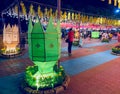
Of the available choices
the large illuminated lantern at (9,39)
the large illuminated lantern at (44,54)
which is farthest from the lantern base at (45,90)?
the large illuminated lantern at (9,39)

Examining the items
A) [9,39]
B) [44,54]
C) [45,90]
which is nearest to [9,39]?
[9,39]

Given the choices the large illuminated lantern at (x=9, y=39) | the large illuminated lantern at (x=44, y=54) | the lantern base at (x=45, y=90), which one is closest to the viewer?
the lantern base at (x=45, y=90)

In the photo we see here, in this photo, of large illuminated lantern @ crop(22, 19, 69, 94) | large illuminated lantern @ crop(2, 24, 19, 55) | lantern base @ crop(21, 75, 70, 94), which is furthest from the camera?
large illuminated lantern @ crop(2, 24, 19, 55)

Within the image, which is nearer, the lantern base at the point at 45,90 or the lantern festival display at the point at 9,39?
the lantern base at the point at 45,90

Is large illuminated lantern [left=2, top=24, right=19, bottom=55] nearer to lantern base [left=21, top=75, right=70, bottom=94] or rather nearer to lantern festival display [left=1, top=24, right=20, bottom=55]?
lantern festival display [left=1, top=24, right=20, bottom=55]

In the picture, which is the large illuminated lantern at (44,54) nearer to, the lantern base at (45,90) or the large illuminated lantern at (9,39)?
the lantern base at (45,90)

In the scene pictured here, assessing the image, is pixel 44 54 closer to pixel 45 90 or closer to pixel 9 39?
pixel 45 90

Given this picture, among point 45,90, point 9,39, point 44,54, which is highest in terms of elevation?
point 9,39

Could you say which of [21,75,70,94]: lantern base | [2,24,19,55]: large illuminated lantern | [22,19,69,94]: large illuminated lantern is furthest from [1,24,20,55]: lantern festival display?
[21,75,70,94]: lantern base

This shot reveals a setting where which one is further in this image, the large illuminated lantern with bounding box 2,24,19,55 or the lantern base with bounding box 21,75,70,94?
the large illuminated lantern with bounding box 2,24,19,55

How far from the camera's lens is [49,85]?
623 cm

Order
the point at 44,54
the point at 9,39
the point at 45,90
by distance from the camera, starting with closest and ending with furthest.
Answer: the point at 45,90
the point at 44,54
the point at 9,39

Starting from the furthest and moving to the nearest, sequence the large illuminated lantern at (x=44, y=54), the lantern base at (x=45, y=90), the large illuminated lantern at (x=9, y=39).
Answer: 1. the large illuminated lantern at (x=9, y=39)
2. the large illuminated lantern at (x=44, y=54)
3. the lantern base at (x=45, y=90)

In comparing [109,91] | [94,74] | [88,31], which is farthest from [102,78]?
[88,31]
